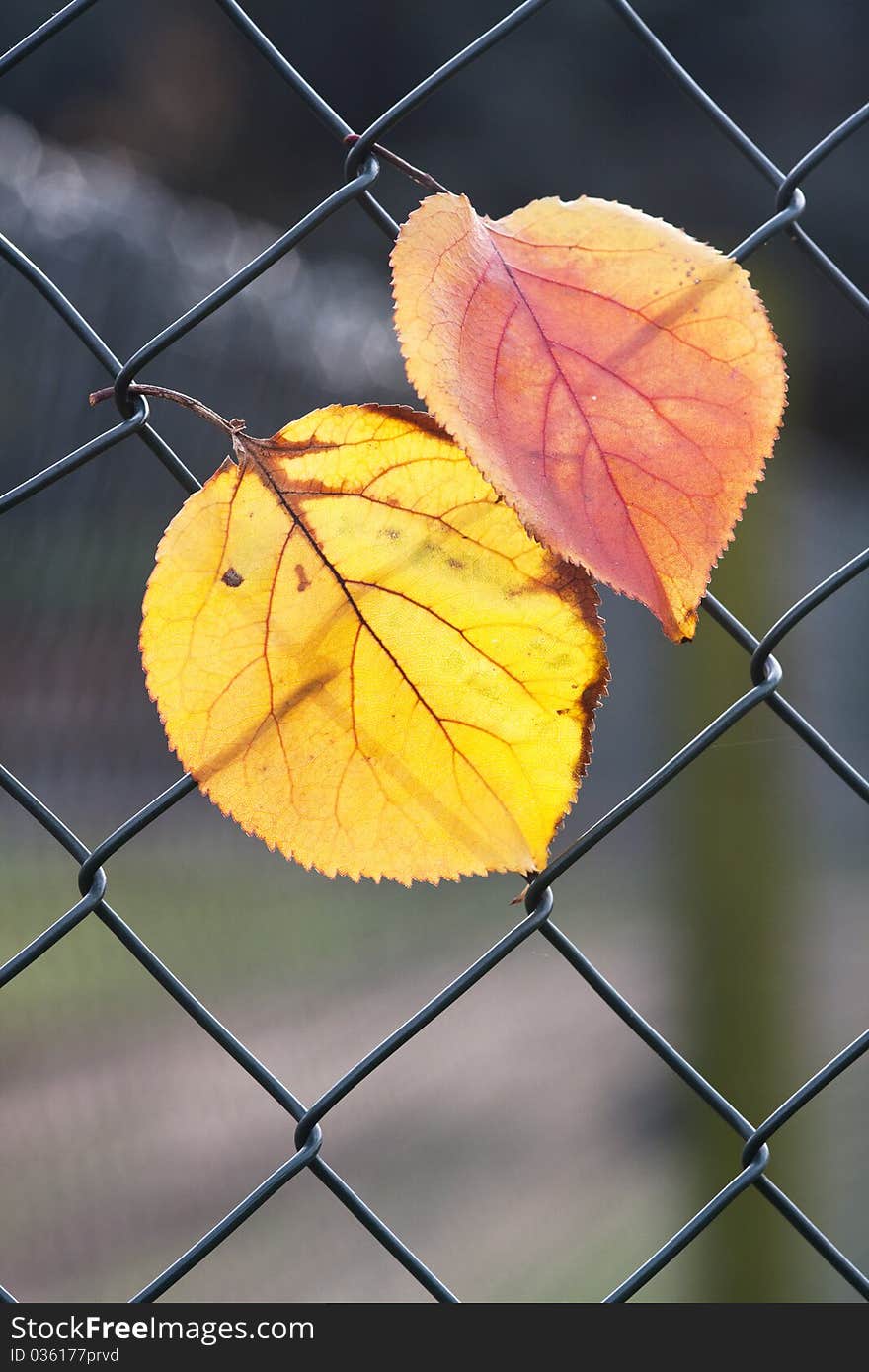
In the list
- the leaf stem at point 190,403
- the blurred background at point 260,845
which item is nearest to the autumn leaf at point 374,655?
the leaf stem at point 190,403

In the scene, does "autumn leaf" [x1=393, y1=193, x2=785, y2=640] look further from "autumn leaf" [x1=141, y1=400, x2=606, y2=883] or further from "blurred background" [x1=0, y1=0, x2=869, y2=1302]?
"blurred background" [x1=0, y1=0, x2=869, y2=1302]

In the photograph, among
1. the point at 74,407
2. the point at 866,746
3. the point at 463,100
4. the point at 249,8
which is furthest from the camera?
the point at 866,746

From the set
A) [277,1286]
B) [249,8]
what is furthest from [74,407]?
[277,1286]

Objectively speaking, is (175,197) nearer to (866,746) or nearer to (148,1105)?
(148,1105)

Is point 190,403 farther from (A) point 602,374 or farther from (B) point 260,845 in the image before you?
(B) point 260,845

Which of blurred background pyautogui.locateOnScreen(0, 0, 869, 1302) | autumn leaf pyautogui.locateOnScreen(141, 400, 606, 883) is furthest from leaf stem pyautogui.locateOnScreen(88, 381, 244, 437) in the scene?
blurred background pyautogui.locateOnScreen(0, 0, 869, 1302)

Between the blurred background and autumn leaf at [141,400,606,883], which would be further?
the blurred background

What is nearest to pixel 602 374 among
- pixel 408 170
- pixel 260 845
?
pixel 408 170
